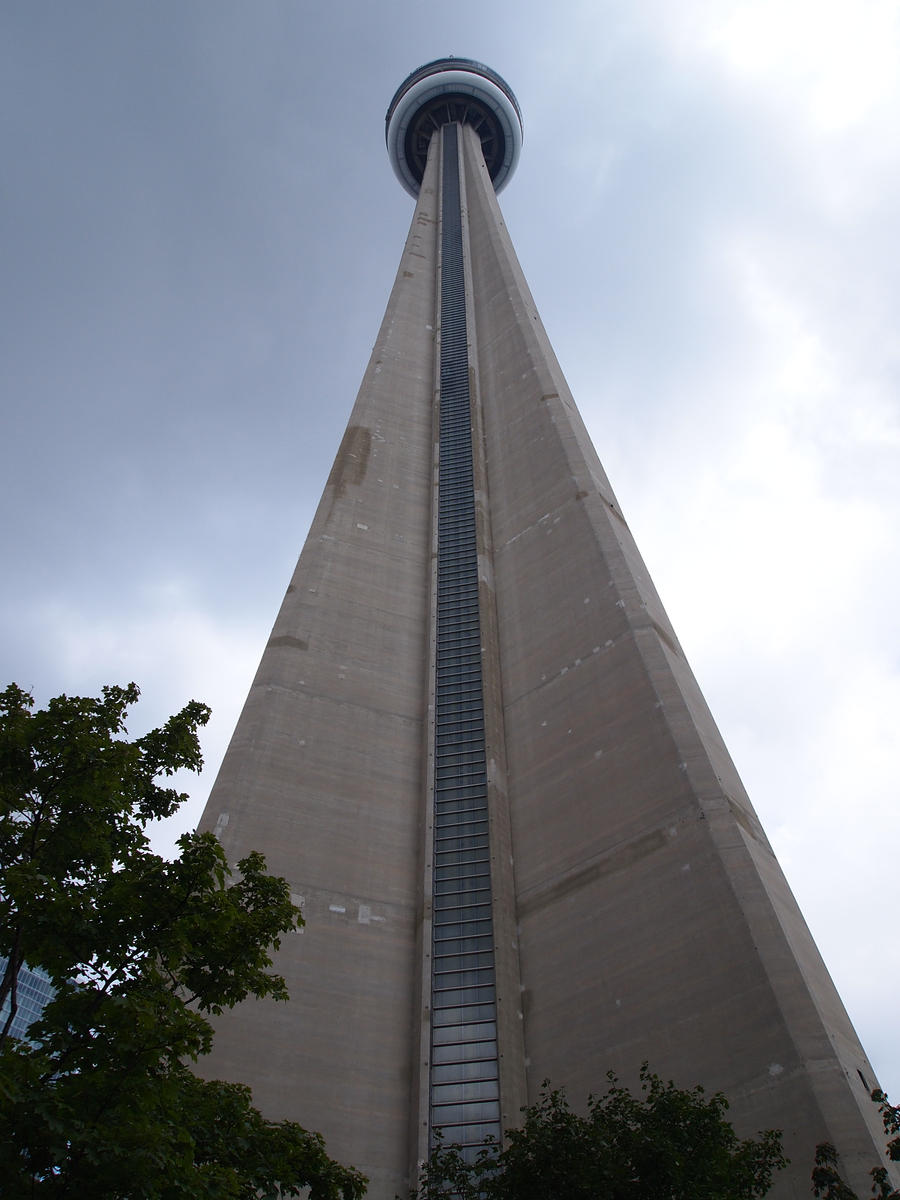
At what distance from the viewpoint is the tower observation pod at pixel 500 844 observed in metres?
13.6

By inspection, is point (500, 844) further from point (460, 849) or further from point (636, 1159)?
point (636, 1159)

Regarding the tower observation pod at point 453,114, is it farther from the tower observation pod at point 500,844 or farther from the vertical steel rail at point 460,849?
the tower observation pod at point 500,844

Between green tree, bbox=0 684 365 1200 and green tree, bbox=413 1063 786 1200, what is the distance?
237 cm

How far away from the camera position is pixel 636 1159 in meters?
8.60

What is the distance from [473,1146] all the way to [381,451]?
69.5ft

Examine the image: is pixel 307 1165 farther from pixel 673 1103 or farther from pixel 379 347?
pixel 379 347

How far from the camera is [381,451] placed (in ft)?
101

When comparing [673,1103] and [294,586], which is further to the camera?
[294,586]

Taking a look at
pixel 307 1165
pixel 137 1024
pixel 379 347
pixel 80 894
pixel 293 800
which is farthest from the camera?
pixel 379 347

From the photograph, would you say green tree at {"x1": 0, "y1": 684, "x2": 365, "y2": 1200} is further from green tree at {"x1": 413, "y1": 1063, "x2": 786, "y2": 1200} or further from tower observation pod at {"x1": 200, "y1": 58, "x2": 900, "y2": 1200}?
tower observation pod at {"x1": 200, "y1": 58, "x2": 900, "y2": 1200}

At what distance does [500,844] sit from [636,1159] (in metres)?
10.3

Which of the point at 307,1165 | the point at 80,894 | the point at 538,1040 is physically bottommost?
the point at 307,1165

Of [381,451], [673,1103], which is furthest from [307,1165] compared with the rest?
[381,451]

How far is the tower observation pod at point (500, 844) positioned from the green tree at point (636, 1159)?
3066mm
